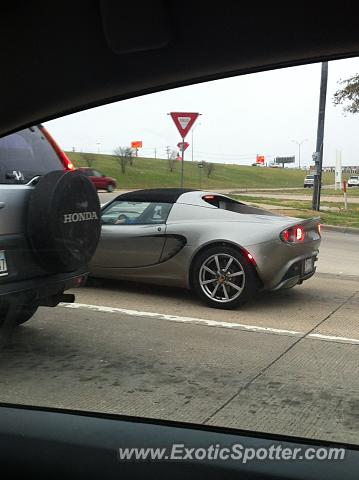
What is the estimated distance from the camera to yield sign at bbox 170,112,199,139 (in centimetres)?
253

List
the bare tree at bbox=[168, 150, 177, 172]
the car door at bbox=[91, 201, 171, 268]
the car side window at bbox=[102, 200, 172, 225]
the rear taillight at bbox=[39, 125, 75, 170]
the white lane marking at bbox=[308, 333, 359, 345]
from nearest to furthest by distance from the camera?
the bare tree at bbox=[168, 150, 177, 172] < the rear taillight at bbox=[39, 125, 75, 170] < the white lane marking at bbox=[308, 333, 359, 345] < the car side window at bbox=[102, 200, 172, 225] < the car door at bbox=[91, 201, 171, 268]

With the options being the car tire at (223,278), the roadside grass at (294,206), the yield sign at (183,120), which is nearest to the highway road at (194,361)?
the car tire at (223,278)

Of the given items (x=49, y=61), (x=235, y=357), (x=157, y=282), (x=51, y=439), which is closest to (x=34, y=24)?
(x=49, y=61)

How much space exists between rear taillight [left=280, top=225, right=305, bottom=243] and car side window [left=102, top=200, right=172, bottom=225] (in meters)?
1.22

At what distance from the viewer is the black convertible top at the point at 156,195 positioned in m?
3.72

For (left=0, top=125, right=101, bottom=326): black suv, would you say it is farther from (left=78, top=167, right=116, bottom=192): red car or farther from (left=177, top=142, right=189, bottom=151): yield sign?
(left=177, top=142, right=189, bottom=151): yield sign

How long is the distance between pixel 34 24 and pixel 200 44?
27.5 inches

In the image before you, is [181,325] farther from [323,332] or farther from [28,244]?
[28,244]

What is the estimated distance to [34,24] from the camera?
2.30 meters

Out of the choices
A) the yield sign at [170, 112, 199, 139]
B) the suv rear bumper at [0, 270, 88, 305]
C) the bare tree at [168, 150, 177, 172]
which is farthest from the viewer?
the suv rear bumper at [0, 270, 88, 305]

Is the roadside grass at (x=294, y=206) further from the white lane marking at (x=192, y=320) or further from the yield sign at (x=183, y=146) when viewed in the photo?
the yield sign at (x=183, y=146)

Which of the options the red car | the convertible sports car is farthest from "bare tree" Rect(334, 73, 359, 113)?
the convertible sports car

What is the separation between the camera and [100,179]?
10.7ft
